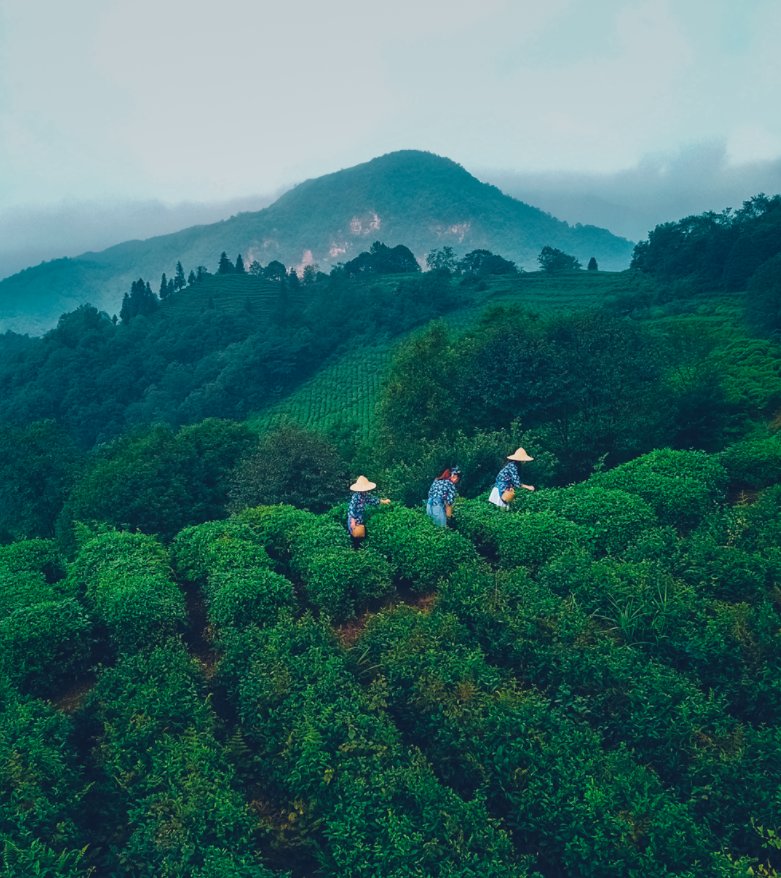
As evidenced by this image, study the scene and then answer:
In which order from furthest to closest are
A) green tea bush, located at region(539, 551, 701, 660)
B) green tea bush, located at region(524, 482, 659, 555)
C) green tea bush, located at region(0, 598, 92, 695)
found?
green tea bush, located at region(524, 482, 659, 555)
green tea bush, located at region(0, 598, 92, 695)
green tea bush, located at region(539, 551, 701, 660)

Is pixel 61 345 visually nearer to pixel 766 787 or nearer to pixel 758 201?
pixel 758 201

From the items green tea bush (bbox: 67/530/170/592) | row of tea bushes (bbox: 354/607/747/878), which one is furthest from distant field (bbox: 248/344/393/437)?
row of tea bushes (bbox: 354/607/747/878)

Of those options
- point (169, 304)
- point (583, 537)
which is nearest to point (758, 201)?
point (583, 537)

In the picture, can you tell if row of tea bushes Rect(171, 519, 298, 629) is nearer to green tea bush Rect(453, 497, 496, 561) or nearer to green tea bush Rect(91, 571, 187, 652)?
green tea bush Rect(91, 571, 187, 652)

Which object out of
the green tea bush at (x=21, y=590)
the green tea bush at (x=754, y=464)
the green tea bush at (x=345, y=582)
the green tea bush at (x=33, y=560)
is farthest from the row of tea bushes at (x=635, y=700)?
the green tea bush at (x=33, y=560)

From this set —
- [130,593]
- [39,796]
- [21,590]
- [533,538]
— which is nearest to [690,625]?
[533,538]

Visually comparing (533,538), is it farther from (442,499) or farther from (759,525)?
(759,525)
